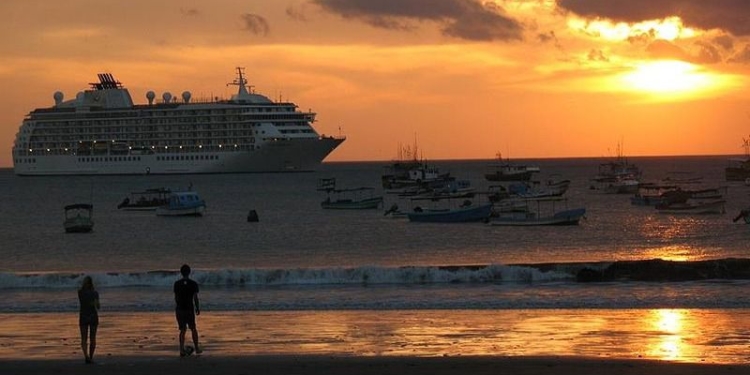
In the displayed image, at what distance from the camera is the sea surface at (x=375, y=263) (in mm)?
27844

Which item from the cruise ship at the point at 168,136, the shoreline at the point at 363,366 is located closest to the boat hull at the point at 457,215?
the shoreline at the point at 363,366

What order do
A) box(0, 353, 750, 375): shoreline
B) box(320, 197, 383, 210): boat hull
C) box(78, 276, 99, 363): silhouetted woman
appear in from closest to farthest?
box(0, 353, 750, 375): shoreline
box(78, 276, 99, 363): silhouetted woman
box(320, 197, 383, 210): boat hull

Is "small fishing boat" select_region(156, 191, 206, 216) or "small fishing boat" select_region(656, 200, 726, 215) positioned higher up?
"small fishing boat" select_region(156, 191, 206, 216)

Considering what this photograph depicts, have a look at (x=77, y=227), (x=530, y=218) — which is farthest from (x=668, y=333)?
(x=77, y=227)

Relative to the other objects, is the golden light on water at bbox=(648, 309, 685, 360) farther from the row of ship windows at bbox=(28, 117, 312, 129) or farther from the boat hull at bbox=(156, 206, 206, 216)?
the row of ship windows at bbox=(28, 117, 312, 129)

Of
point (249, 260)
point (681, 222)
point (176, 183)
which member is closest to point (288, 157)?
point (176, 183)

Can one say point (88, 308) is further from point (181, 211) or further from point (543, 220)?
point (181, 211)

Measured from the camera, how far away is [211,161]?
179m

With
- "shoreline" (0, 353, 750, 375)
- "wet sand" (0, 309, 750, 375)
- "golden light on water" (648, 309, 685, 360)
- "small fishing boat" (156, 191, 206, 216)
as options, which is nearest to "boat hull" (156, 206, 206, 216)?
"small fishing boat" (156, 191, 206, 216)

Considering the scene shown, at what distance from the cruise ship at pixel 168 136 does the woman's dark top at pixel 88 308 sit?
509 feet

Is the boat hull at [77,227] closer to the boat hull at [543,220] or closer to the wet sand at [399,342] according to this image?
the boat hull at [543,220]

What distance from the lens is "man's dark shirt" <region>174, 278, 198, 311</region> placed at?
19.5m

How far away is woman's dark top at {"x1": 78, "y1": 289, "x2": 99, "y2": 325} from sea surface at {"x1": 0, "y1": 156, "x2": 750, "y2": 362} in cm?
759

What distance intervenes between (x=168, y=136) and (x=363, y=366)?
540ft
